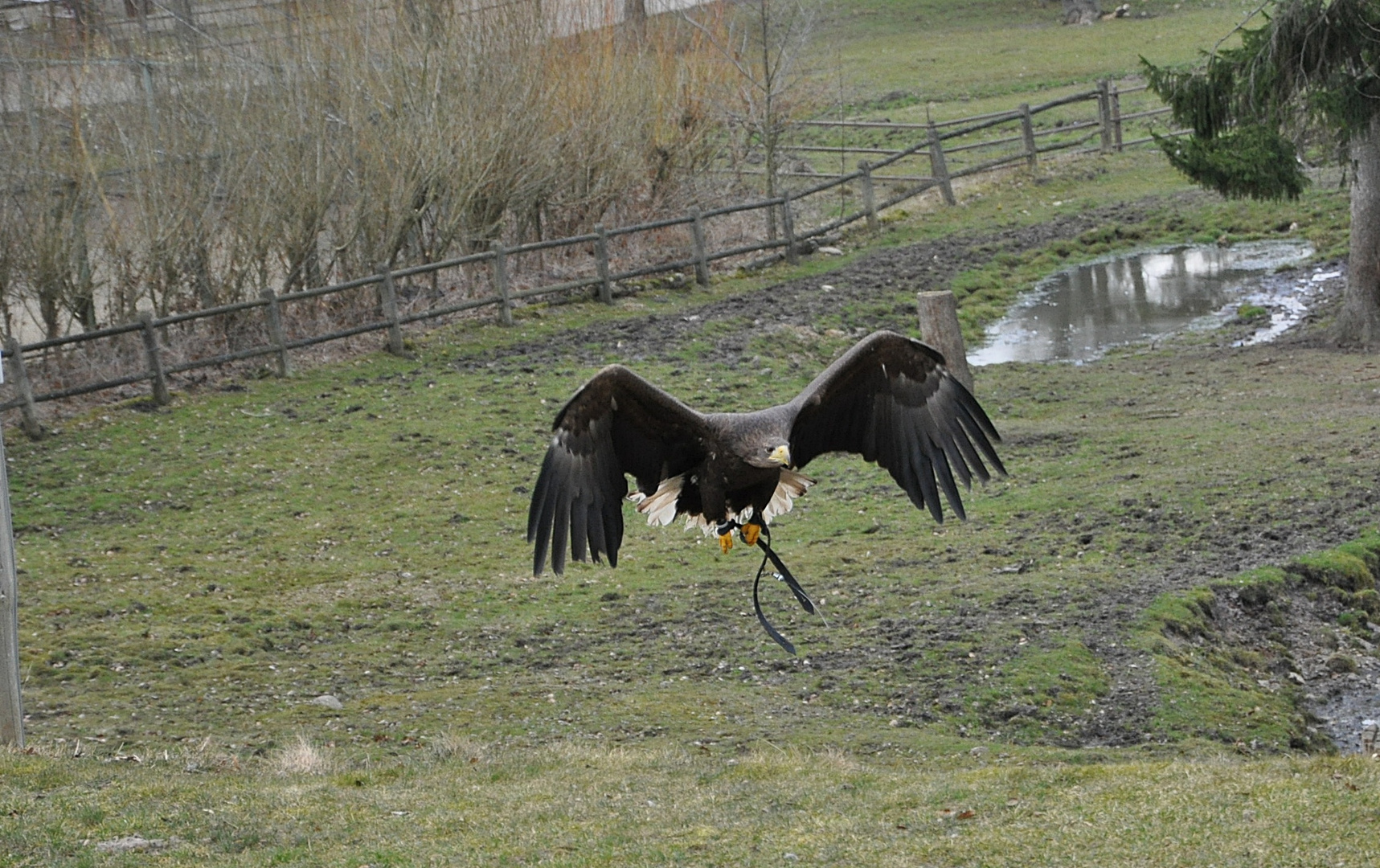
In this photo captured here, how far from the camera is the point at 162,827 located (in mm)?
5918

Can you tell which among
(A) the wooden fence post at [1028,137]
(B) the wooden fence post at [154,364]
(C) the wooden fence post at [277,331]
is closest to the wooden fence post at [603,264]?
(C) the wooden fence post at [277,331]

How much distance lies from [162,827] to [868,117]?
110ft

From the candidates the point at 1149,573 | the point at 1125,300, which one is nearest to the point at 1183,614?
the point at 1149,573

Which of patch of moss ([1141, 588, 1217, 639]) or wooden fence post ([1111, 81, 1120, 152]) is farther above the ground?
wooden fence post ([1111, 81, 1120, 152])

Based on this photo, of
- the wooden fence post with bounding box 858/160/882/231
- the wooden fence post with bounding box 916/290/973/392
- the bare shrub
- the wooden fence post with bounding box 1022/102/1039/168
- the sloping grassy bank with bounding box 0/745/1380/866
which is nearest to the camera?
the sloping grassy bank with bounding box 0/745/1380/866

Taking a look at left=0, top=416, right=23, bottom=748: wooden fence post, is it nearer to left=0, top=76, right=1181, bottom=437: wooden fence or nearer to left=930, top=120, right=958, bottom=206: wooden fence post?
left=0, top=76, right=1181, bottom=437: wooden fence

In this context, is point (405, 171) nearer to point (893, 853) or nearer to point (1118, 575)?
point (1118, 575)

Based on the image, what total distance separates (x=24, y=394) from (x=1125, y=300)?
14.6 metres

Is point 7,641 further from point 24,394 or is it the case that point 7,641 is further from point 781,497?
point 24,394

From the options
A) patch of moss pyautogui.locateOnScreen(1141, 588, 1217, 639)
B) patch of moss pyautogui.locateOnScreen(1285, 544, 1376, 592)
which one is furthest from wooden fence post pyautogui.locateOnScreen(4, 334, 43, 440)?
patch of moss pyautogui.locateOnScreen(1285, 544, 1376, 592)

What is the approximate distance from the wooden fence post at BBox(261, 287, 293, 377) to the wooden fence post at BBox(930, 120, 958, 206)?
1392cm

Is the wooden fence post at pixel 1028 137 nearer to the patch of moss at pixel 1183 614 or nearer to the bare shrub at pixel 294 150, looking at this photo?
the bare shrub at pixel 294 150

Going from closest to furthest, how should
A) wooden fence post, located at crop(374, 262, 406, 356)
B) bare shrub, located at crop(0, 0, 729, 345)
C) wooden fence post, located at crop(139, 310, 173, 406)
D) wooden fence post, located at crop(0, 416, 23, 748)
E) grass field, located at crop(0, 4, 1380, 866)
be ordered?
grass field, located at crop(0, 4, 1380, 866)
wooden fence post, located at crop(0, 416, 23, 748)
wooden fence post, located at crop(139, 310, 173, 406)
bare shrub, located at crop(0, 0, 729, 345)
wooden fence post, located at crop(374, 262, 406, 356)

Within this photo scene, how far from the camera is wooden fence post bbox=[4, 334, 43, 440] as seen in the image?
591 inches
